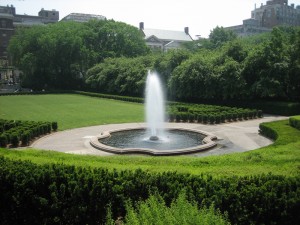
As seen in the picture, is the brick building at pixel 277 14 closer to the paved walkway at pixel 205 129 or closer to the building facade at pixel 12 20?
the building facade at pixel 12 20

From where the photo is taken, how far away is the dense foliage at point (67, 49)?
57.1m

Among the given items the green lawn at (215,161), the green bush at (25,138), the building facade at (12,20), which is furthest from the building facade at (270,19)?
the green bush at (25,138)

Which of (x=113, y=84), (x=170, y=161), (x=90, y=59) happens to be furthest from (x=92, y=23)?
(x=170, y=161)

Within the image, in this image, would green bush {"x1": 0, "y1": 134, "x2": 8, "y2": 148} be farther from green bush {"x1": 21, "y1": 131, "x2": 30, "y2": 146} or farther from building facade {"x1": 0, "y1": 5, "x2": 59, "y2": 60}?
building facade {"x1": 0, "y1": 5, "x2": 59, "y2": 60}

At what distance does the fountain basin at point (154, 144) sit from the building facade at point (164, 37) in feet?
282

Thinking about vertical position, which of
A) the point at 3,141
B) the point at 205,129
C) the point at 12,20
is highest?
the point at 12,20

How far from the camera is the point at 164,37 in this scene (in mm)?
113125

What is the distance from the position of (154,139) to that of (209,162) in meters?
7.97

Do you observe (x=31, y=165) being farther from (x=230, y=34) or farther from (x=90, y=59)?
(x=230, y=34)

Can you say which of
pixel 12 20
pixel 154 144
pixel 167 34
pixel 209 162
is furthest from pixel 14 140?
pixel 167 34

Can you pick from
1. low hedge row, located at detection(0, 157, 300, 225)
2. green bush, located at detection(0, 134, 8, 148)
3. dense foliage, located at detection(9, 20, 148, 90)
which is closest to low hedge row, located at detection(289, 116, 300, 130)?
low hedge row, located at detection(0, 157, 300, 225)

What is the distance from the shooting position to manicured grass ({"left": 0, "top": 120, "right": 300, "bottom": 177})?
9.07 meters

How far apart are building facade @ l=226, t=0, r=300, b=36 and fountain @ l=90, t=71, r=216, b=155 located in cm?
11115

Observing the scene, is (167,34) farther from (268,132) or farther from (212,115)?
(268,132)
